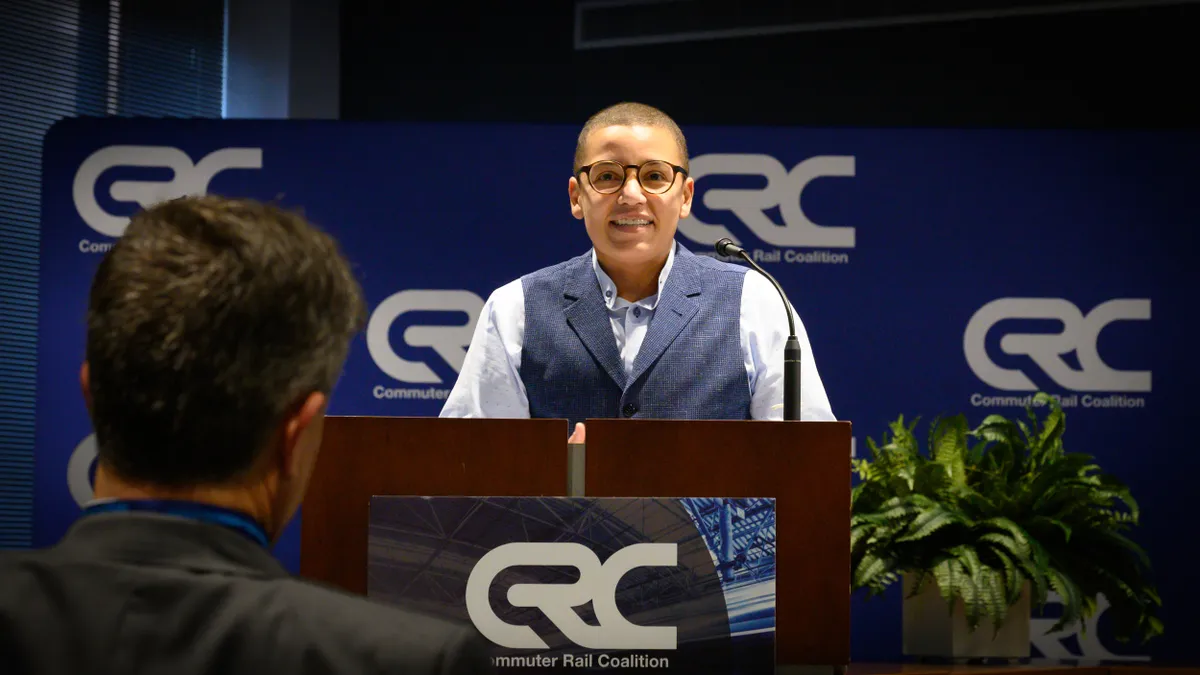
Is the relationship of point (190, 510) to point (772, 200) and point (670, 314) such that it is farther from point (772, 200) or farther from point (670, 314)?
point (772, 200)

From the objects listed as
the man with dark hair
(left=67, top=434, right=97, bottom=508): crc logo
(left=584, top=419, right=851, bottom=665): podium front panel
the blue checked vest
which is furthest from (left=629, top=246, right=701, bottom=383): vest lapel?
(left=67, top=434, right=97, bottom=508): crc logo

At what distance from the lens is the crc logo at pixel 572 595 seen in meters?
1.74

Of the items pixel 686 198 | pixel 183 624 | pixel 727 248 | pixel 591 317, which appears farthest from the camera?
pixel 686 198

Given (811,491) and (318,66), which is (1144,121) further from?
(811,491)

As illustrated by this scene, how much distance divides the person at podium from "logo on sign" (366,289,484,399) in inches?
65.4

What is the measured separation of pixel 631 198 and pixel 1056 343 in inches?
89.4

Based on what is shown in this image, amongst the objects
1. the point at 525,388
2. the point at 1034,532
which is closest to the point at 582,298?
the point at 525,388

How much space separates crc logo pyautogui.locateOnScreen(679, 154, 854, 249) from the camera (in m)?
4.36

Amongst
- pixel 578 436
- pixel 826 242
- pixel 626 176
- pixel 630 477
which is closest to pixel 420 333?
pixel 826 242

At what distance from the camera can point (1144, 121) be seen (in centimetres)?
543

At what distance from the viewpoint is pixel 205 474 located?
34.7 inches

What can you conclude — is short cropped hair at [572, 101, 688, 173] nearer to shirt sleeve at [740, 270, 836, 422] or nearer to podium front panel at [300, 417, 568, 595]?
shirt sleeve at [740, 270, 836, 422]

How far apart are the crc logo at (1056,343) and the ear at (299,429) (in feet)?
12.0

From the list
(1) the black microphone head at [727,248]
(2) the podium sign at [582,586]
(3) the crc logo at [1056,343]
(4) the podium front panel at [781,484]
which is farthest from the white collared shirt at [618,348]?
(3) the crc logo at [1056,343]
